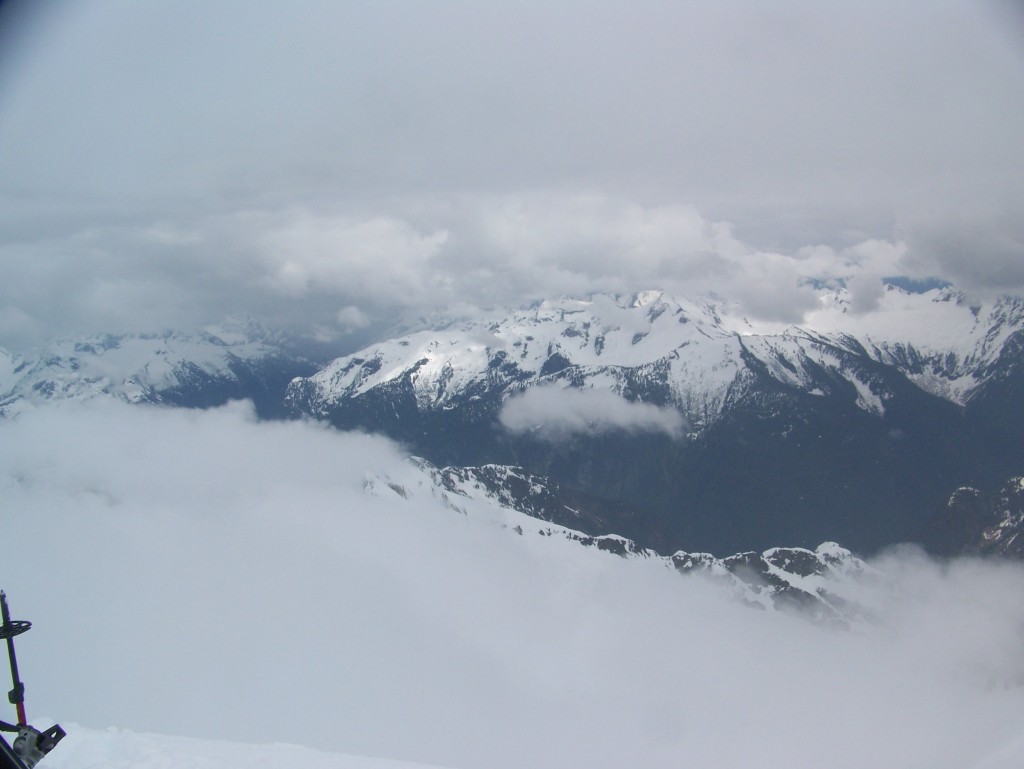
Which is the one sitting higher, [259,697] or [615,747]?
[259,697]

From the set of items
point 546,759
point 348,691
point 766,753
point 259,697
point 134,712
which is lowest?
point 766,753

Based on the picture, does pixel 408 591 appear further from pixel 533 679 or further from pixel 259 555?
pixel 533 679

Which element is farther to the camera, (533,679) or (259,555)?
(259,555)

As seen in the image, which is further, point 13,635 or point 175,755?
point 175,755

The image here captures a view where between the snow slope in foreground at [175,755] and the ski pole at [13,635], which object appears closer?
the ski pole at [13,635]

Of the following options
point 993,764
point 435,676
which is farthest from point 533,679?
point 993,764

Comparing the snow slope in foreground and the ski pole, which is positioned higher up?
the ski pole

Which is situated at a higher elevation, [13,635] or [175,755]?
[13,635]

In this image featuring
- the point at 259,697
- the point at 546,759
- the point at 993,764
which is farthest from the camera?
the point at 546,759

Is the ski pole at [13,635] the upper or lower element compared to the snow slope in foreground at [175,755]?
upper

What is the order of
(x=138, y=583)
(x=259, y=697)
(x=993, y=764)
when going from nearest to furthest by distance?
(x=993, y=764) → (x=259, y=697) → (x=138, y=583)

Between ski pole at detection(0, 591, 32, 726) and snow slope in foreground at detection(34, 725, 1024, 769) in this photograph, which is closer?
ski pole at detection(0, 591, 32, 726)
